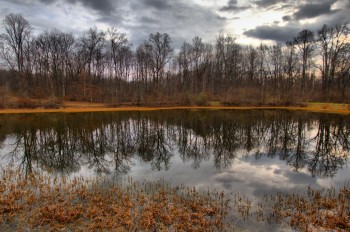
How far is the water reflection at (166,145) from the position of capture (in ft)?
46.2

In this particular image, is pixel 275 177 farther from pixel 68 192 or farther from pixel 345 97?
pixel 345 97

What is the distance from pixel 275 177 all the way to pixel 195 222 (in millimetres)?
6409

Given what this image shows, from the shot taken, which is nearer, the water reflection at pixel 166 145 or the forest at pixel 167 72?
the water reflection at pixel 166 145

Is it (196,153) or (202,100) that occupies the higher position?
(202,100)

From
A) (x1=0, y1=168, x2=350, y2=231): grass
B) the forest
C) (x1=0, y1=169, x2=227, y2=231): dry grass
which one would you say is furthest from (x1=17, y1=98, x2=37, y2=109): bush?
(x1=0, y1=169, x2=227, y2=231): dry grass

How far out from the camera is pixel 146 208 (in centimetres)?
801

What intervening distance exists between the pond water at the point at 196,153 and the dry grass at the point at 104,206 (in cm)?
158

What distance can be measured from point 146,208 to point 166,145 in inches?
427

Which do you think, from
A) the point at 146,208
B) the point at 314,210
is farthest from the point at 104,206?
the point at 314,210

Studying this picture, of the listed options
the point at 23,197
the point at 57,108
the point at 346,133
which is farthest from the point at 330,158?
the point at 57,108

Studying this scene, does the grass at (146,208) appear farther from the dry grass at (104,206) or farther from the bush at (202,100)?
the bush at (202,100)

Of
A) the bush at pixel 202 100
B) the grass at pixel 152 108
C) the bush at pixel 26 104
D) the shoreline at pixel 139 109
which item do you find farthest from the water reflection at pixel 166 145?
the bush at pixel 202 100

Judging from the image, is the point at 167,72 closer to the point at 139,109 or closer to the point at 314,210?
the point at 139,109

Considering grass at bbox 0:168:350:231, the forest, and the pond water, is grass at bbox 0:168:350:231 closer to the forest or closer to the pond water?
the pond water
